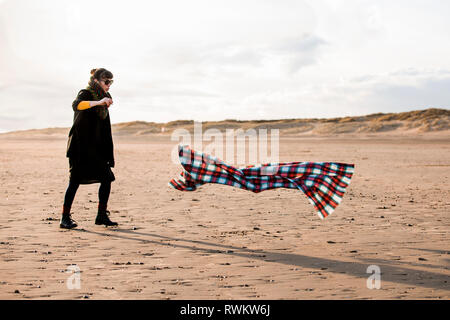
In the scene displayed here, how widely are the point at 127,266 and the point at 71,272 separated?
1.91ft

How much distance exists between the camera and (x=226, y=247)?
5.88 metres

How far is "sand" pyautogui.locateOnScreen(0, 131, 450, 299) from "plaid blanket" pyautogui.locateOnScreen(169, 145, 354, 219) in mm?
642

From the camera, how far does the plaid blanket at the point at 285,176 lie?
5.92 m

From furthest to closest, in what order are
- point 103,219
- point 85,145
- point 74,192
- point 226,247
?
1. point 103,219
2. point 74,192
3. point 85,145
4. point 226,247

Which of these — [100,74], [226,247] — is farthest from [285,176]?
[100,74]

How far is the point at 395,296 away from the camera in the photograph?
4191mm

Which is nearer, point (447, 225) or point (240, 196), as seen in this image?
point (447, 225)

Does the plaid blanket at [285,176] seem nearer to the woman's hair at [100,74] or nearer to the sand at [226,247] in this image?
the sand at [226,247]

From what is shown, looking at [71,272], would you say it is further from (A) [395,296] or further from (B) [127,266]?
(A) [395,296]

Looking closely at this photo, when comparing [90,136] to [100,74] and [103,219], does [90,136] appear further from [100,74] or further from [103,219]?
[103,219]

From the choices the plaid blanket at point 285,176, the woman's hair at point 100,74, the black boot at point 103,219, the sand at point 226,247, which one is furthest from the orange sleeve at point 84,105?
the sand at point 226,247

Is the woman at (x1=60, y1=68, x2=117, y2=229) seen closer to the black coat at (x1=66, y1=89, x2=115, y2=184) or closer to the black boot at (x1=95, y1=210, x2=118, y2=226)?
the black coat at (x1=66, y1=89, x2=115, y2=184)

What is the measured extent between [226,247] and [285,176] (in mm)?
1174
